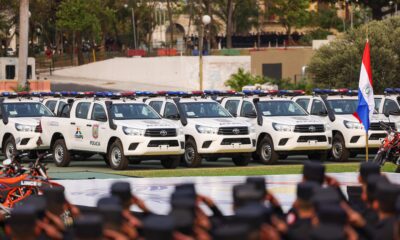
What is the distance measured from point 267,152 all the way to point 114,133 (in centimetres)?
417

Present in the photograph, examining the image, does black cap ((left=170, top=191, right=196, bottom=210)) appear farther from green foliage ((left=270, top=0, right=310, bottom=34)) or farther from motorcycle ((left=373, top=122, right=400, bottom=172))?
green foliage ((left=270, top=0, right=310, bottom=34))

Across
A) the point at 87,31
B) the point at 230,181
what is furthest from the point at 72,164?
the point at 87,31

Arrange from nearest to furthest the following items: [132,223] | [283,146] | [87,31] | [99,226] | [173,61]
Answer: [99,226] < [132,223] < [283,146] < [173,61] < [87,31]

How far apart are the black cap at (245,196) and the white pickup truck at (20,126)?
72.1 ft

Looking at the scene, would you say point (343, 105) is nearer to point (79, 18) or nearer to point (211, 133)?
point (211, 133)

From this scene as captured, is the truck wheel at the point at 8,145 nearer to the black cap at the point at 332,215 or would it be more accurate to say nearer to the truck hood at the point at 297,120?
the truck hood at the point at 297,120

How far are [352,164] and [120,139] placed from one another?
572cm

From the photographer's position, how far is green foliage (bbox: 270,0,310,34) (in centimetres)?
9312

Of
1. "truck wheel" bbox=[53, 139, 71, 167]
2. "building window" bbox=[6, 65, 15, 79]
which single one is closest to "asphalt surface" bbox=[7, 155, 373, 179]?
"truck wheel" bbox=[53, 139, 71, 167]

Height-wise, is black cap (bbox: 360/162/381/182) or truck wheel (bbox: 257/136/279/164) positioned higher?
black cap (bbox: 360/162/381/182)

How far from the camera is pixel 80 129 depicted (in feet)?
98.1

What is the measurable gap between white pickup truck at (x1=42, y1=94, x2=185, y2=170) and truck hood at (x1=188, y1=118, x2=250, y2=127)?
91 cm

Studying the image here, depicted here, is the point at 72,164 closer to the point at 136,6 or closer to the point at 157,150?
the point at 157,150

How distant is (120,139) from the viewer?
28547 mm
